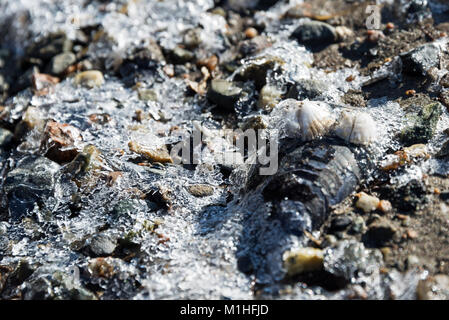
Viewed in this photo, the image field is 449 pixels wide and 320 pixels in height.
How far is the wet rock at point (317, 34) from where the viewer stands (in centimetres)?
465

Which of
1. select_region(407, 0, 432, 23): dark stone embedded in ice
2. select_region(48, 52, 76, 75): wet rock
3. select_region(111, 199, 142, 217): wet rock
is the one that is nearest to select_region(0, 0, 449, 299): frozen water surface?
select_region(111, 199, 142, 217): wet rock

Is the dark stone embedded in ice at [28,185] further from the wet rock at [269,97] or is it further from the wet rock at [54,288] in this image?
the wet rock at [269,97]

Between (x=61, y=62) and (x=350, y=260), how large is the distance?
367cm

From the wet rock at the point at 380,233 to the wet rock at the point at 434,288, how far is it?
0.32 meters

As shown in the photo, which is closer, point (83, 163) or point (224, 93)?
point (83, 163)

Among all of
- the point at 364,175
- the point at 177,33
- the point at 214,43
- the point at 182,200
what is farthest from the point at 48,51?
the point at 364,175

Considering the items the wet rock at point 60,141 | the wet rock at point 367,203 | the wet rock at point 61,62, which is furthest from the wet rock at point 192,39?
the wet rock at point 367,203

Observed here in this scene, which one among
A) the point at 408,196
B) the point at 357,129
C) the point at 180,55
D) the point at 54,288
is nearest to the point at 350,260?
the point at 408,196

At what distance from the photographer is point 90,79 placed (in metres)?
4.75

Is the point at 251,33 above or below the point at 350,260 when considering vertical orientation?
above

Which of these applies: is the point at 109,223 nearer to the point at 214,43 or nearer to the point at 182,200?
the point at 182,200

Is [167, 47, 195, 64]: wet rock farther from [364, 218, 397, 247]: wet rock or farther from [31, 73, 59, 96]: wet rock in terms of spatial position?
[364, 218, 397, 247]: wet rock

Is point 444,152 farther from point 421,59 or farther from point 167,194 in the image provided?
point 167,194
